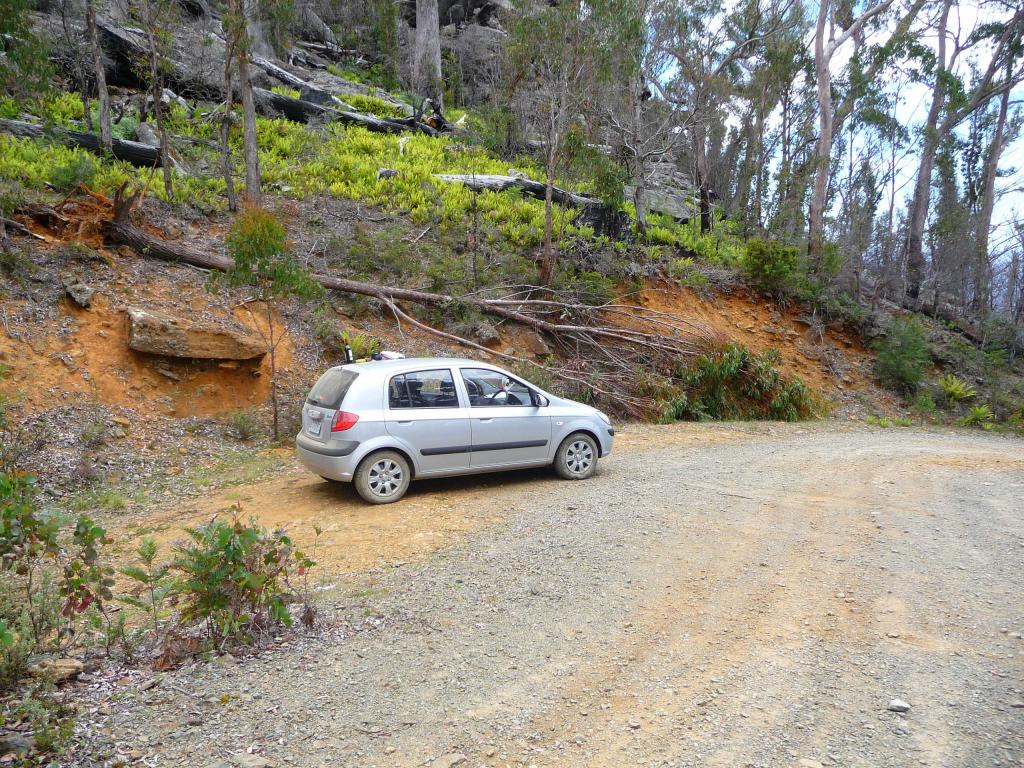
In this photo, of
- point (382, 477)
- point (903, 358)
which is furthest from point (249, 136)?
point (903, 358)

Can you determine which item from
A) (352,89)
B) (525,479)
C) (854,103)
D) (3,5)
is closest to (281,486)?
(525,479)

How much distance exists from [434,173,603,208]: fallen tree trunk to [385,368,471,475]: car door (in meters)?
14.7

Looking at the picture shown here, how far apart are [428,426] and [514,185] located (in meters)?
16.0

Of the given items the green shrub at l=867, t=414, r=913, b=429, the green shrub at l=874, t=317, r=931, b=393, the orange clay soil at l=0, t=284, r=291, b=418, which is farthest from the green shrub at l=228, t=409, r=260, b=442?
the green shrub at l=874, t=317, r=931, b=393

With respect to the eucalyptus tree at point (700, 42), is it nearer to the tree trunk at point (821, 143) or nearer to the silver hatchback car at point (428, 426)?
the tree trunk at point (821, 143)

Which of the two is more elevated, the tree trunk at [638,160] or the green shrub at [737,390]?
the tree trunk at [638,160]

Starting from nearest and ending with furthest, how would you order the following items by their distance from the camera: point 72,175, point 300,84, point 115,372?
point 115,372 < point 72,175 < point 300,84

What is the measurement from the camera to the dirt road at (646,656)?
305 centimetres

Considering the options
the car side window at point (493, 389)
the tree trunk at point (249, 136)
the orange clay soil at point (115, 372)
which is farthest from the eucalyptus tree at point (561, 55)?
the car side window at point (493, 389)

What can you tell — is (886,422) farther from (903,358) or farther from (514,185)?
(514,185)

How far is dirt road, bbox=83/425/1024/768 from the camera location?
305 centimetres

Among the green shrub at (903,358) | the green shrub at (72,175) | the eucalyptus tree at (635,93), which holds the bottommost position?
the green shrub at (903,358)

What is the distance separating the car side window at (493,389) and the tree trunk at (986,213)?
23.3 meters

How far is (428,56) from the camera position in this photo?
104 ft
